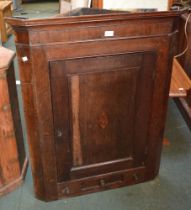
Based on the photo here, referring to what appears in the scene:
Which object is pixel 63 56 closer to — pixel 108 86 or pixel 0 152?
pixel 108 86

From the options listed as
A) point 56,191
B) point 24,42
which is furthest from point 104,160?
point 24,42

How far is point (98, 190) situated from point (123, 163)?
225 mm

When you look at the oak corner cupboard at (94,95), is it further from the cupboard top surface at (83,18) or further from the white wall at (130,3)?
the white wall at (130,3)

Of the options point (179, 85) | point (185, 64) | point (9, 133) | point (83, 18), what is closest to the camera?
point (83, 18)

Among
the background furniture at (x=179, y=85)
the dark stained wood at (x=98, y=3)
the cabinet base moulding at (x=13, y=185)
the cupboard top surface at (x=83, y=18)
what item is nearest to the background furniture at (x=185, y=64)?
the background furniture at (x=179, y=85)

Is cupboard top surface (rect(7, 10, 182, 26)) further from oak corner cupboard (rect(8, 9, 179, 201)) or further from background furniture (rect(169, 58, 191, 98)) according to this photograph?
background furniture (rect(169, 58, 191, 98))

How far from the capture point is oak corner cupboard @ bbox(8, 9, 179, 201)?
1.23 metres

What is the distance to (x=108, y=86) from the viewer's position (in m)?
1.42

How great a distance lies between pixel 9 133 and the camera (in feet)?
5.25

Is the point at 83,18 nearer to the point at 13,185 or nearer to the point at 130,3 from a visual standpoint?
the point at 130,3

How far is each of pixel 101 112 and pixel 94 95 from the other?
0.35ft

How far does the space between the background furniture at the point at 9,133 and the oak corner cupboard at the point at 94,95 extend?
186mm

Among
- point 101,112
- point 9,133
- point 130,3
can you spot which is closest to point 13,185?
point 9,133

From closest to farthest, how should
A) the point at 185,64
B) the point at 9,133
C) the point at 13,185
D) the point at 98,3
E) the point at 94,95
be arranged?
the point at 94,95, the point at 9,133, the point at 13,185, the point at 98,3, the point at 185,64
